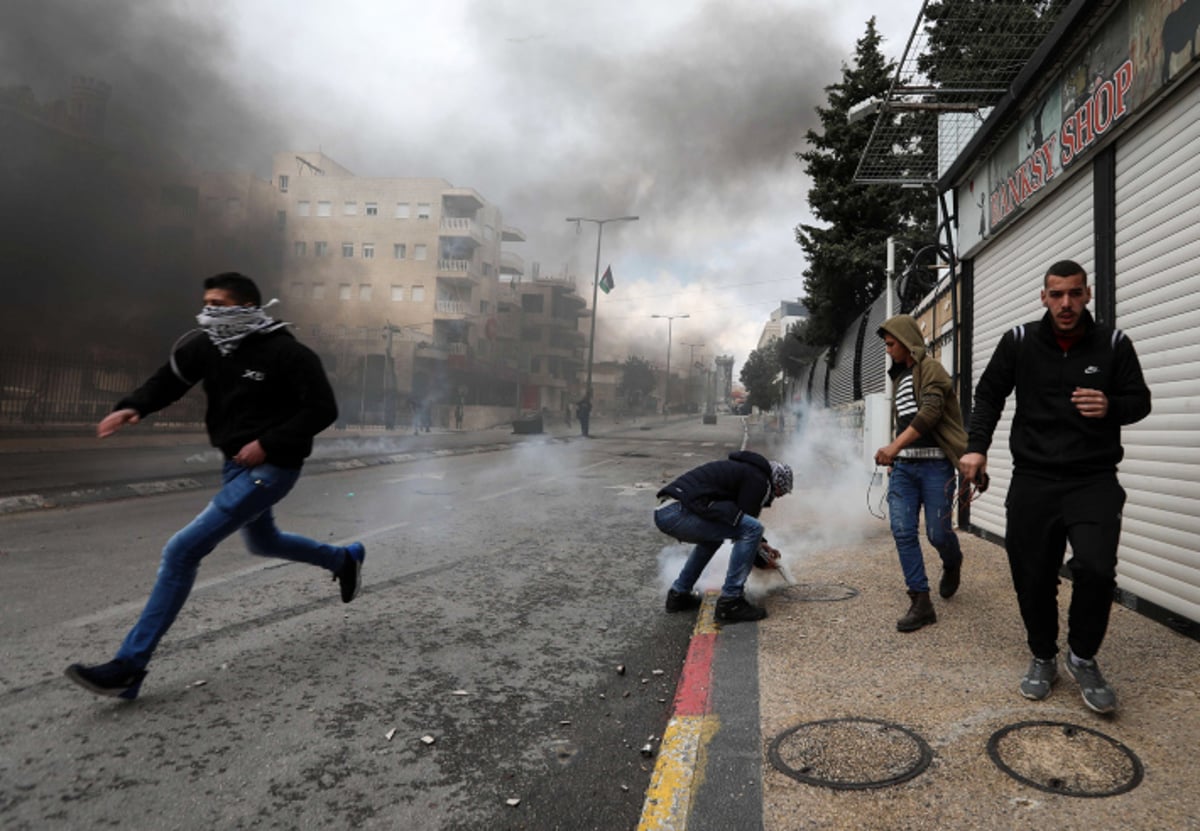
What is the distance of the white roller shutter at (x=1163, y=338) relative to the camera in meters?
3.45

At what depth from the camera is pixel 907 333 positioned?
145 inches

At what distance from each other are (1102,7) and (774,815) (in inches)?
191

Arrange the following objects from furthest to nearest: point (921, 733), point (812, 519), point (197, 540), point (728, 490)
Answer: point (812, 519) < point (728, 490) < point (197, 540) < point (921, 733)

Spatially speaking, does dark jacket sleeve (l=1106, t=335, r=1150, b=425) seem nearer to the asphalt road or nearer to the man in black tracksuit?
the man in black tracksuit

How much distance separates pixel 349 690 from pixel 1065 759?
248cm

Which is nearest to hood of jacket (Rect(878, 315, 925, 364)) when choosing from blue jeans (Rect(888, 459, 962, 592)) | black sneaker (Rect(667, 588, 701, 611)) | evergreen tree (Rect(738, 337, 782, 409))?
blue jeans (Rect(888, 459, 962, 592))

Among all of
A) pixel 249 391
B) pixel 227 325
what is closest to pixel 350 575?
pixel 249 391

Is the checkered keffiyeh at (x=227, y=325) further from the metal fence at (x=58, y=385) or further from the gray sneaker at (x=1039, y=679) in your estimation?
the metal fence at (x=58, y=385)

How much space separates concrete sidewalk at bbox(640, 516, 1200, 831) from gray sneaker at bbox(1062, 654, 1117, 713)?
0.04 meters

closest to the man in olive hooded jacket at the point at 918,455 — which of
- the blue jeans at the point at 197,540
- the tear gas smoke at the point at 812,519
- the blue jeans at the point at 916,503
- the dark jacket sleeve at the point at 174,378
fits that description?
the blue jeans at the point at 916,503

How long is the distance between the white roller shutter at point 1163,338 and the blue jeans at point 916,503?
106 cm

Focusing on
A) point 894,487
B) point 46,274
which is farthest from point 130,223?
point 894,487

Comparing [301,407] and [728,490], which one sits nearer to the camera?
[301,407]

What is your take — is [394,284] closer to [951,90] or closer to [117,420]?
[951,90]
